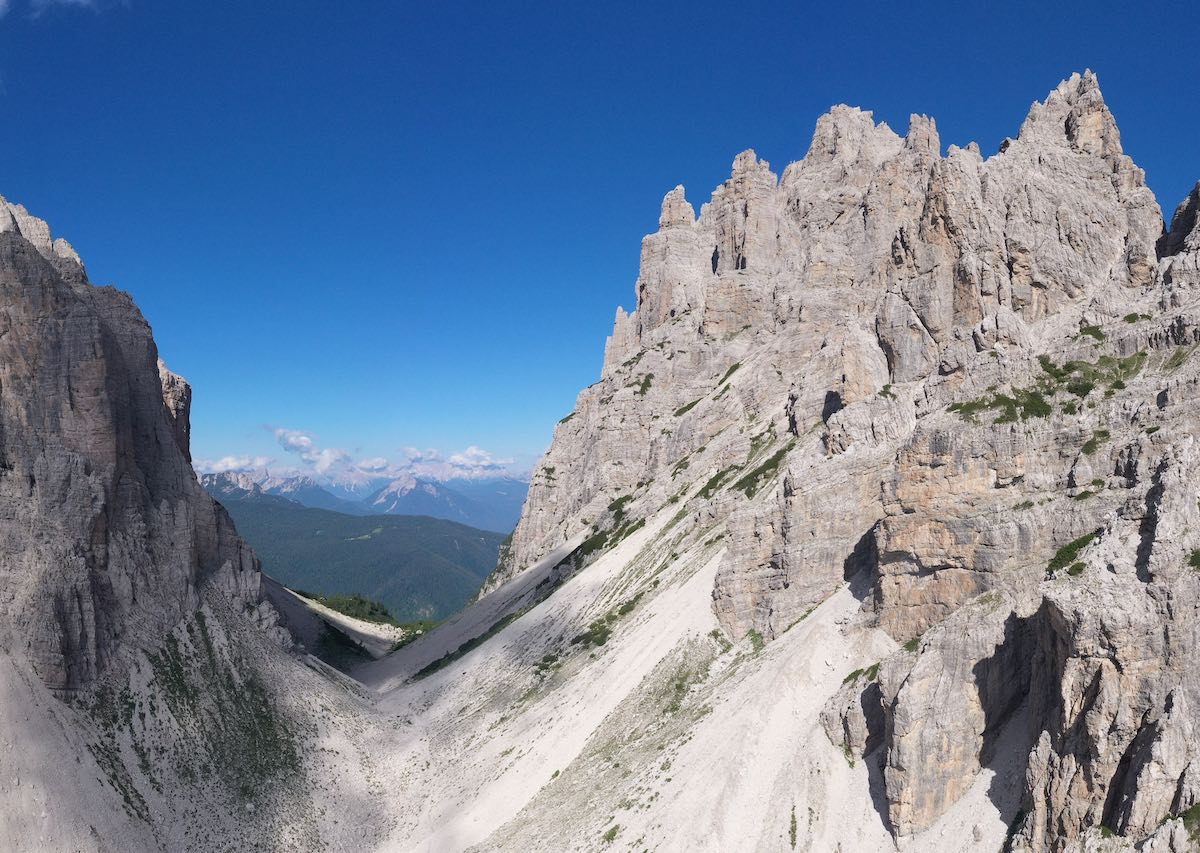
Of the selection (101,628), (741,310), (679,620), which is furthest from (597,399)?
(101,628)

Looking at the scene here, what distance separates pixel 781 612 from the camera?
5434 cm

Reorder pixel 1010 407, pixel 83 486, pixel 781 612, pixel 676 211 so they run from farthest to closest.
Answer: pixel 676 211 < pixel 83 486 < pixel 781 612 < pixel 1010 407

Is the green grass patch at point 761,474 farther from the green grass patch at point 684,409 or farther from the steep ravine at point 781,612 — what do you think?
the green grass patch at point 684,409

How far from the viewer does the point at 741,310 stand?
432 ft

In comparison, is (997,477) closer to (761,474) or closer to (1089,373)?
(1089,373)

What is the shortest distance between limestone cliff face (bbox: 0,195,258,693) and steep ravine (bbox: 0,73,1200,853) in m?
0.27

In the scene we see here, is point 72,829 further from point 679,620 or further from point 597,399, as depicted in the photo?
point 597,399

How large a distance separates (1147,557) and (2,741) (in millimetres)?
62531

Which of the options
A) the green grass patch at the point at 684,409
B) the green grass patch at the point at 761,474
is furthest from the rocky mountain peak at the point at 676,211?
the green grass patch at the point at 761,474

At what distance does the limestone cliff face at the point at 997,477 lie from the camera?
1112 inches

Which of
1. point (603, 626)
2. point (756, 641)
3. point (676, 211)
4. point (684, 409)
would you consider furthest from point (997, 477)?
point (676, 211)

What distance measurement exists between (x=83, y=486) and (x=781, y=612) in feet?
180

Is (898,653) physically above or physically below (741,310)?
below

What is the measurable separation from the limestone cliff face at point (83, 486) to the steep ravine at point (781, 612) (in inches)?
10.6
